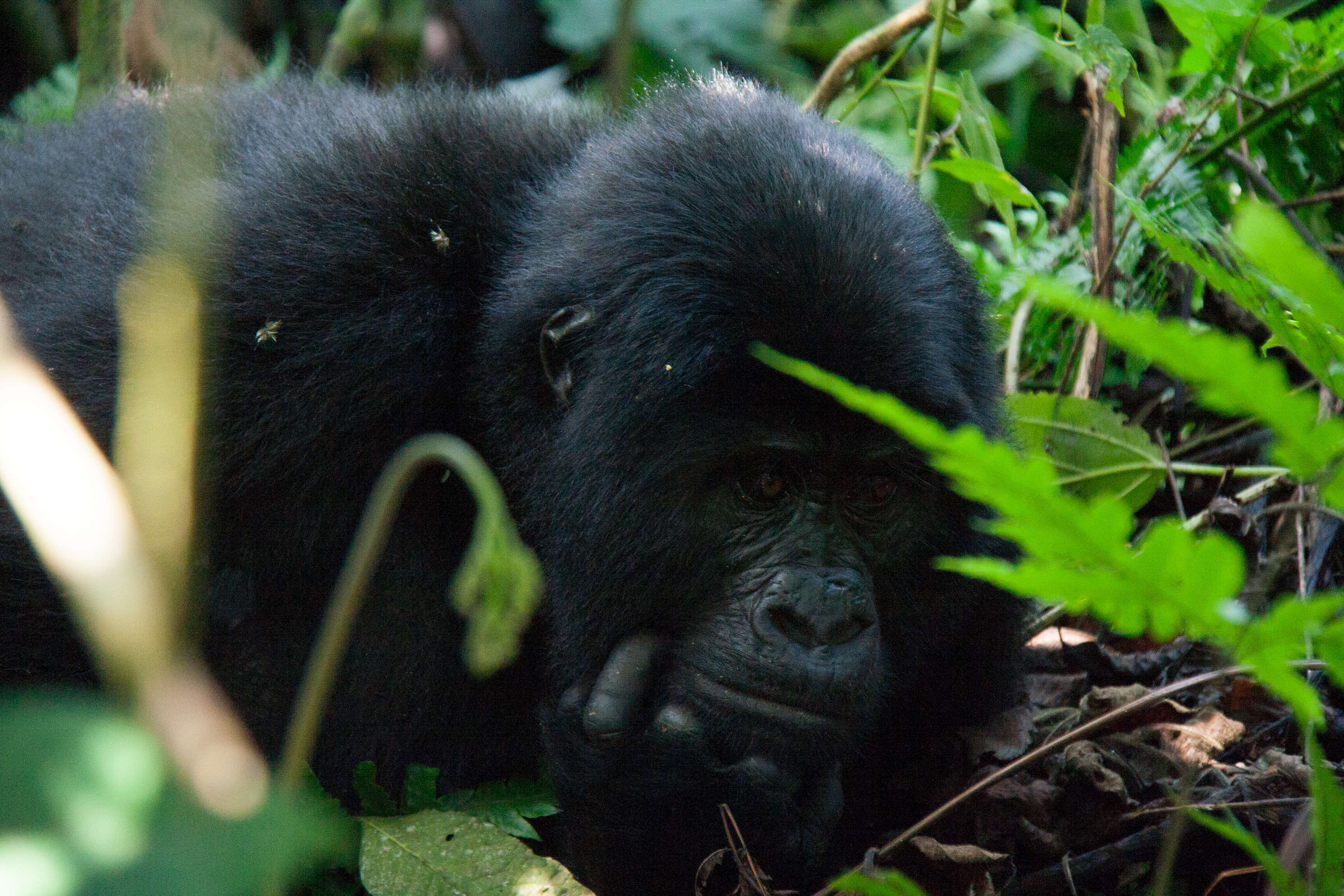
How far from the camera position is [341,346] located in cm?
256

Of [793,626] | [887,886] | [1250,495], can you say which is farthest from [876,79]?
[887,886]

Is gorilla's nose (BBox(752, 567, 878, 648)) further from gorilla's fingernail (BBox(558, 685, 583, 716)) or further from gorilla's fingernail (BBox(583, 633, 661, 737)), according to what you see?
gorilla's fingernail (BBox(558, 685, 583, 716))

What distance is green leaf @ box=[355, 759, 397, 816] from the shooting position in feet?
8.26

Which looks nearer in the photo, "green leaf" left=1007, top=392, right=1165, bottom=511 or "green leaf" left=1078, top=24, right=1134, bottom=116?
"green leaf" left=1078, top=24, right=1134, bottom=116

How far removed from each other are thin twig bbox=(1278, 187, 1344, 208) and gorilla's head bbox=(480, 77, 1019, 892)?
40.2 inches

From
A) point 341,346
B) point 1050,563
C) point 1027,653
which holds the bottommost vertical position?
point 1027,653

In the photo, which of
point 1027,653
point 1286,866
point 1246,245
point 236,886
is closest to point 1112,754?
point 1027,653

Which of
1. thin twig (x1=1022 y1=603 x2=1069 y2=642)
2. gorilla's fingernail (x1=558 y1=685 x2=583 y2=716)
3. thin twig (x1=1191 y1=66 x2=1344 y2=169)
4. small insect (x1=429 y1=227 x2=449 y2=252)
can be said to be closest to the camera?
gorilla's fingernail (x1=558 y1=685 x2=583 y2=716)

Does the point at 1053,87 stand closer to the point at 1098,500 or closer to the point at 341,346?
the point at 341,346

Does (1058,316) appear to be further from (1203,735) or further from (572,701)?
(572,701)

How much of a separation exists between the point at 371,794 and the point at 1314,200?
2.64m

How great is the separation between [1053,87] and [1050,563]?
5.66 metres

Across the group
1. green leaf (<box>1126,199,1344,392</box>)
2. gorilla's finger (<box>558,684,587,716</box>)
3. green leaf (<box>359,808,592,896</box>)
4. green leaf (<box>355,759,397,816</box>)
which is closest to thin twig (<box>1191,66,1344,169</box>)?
green leaf (<box>1126,199,1344,392</box>)

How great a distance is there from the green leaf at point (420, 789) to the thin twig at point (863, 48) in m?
2.11
